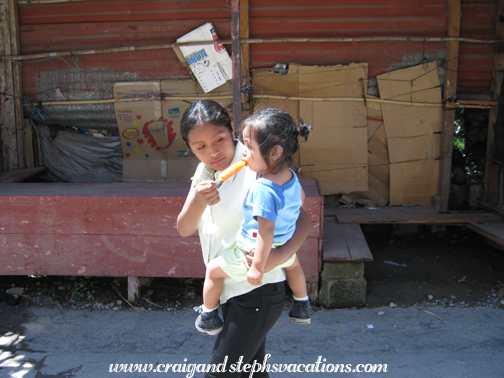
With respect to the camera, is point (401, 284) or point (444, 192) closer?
point (401, 284)

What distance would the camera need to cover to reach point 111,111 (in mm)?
4812

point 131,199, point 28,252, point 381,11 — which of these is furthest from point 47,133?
point 381,11

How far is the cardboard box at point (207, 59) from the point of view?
449 centimetres

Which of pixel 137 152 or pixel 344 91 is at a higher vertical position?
pixel 344 91

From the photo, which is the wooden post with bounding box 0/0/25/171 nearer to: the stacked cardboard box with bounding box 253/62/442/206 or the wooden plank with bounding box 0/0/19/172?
the wooden plank with bounding box 0/0/19/172

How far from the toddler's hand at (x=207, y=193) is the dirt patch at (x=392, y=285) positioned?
2.36 metres

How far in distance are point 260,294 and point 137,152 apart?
12.6 ft

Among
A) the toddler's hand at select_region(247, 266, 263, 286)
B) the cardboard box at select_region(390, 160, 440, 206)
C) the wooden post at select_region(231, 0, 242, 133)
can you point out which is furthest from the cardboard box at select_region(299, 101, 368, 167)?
the toddler's hand at select_region(247, 266, 263, 286)

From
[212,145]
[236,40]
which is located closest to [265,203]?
[212,145]

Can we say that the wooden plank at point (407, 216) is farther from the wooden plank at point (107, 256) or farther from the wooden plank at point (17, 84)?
the wooden plank at point (17, 84)

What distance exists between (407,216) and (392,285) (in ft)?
3.04

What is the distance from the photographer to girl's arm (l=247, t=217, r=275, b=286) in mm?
1384

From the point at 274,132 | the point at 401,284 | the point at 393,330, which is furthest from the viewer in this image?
the point at 401,284

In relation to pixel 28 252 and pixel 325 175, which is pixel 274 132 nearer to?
pixel 28 252
